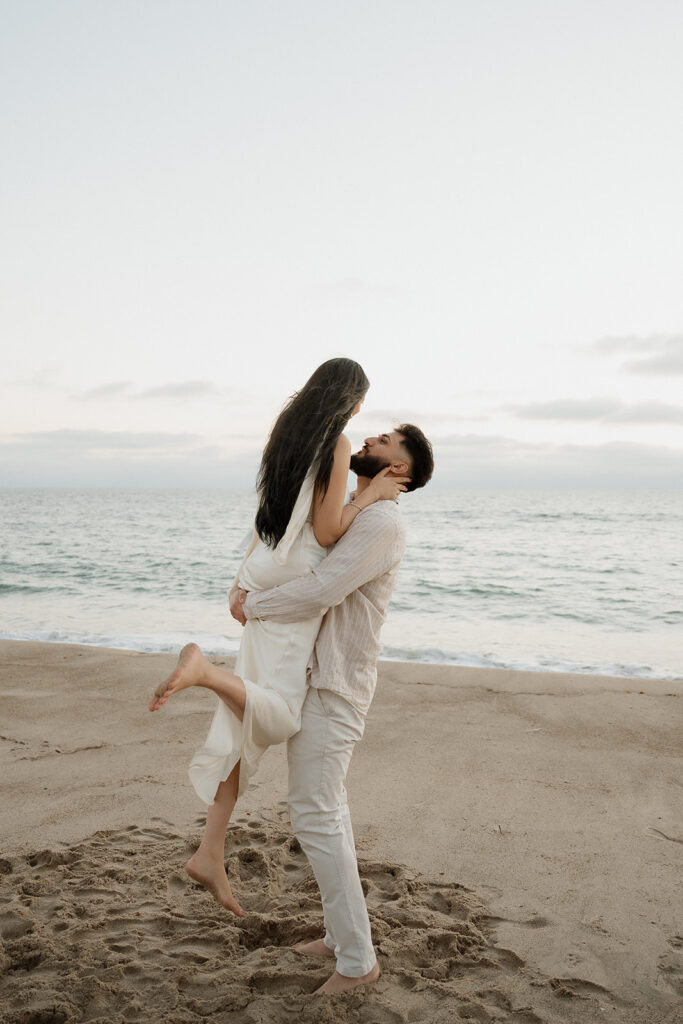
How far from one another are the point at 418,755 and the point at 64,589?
41.1 ft

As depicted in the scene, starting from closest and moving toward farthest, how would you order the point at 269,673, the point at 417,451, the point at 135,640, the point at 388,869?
the point at 269,673
the point at 417,451
the point at 388,869
the point at 135,640

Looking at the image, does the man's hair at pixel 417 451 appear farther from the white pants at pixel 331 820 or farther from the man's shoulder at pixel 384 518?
the white pants at pixel 331 820

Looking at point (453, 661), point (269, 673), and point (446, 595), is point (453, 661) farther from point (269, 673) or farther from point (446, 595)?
point (446, 595)

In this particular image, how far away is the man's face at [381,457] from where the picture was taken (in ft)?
9.02

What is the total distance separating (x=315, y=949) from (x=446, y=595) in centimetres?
1234

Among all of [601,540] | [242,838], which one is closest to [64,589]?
[242,838]

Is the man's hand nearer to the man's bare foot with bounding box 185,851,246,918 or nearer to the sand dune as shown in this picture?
the man's bare foot with bounding box 185,851,246,918

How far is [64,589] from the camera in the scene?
51.0 feet

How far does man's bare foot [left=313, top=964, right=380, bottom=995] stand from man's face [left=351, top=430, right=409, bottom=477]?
171cm

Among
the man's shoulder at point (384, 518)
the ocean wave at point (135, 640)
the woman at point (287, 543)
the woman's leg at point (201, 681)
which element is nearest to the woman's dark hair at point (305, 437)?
the woman at point (287, 543)

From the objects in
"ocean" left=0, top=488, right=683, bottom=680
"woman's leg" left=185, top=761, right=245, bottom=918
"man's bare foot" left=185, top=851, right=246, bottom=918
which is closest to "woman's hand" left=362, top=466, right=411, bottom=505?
"woman's leg" left=185, top=761, right=245, bottom=918

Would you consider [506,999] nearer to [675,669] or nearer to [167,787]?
[167,787]

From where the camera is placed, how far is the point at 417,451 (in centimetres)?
276

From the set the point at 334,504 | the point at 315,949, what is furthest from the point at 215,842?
the point at 334,504
